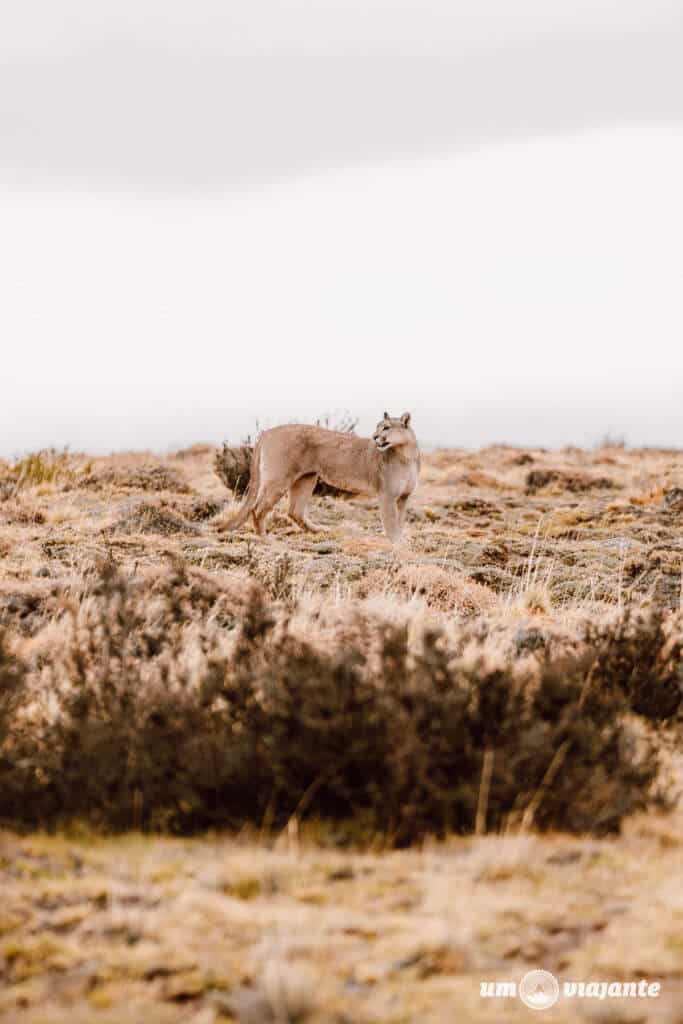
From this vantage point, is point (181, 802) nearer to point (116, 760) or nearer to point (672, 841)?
point (116, 760)

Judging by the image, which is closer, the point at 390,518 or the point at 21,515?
the point at 390,518

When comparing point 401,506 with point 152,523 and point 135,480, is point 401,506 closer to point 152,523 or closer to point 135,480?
point 152,523

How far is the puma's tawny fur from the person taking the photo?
1342 centimetres

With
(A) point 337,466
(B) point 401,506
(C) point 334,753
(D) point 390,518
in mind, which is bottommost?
(C) point 334,753

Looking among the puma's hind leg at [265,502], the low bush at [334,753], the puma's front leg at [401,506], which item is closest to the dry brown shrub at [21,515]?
the puma's hind leg at [265,502]

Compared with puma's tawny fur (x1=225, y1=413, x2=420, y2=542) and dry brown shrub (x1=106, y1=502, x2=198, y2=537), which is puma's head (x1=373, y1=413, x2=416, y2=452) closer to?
puma's tawny fur (x1=225, y1=413, x2=420, y2=542)

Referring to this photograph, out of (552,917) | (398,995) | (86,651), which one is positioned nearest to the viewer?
(398,995)

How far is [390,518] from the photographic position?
43.9ft

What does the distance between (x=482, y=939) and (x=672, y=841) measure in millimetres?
1309

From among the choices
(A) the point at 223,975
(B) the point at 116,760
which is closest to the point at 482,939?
(A) the point at 223,975

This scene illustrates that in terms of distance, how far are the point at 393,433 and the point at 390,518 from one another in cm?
99

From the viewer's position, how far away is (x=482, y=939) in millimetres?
3764

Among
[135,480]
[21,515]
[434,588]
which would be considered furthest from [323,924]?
[135,480]

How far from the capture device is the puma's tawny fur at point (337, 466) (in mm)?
13422
